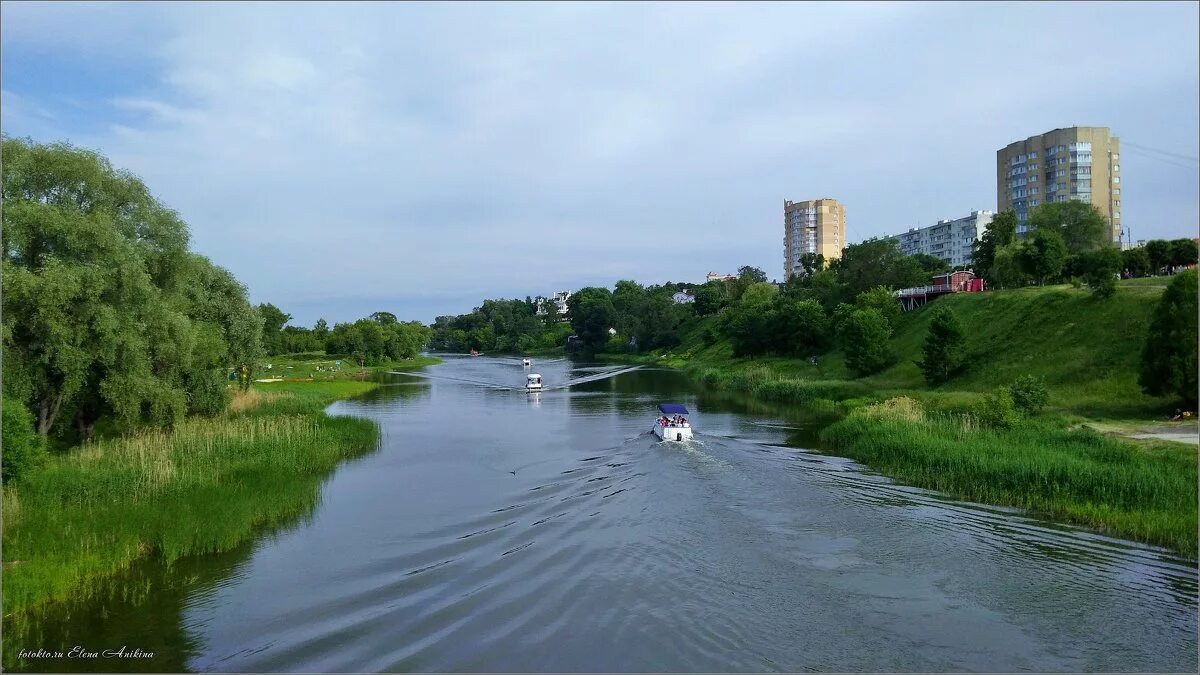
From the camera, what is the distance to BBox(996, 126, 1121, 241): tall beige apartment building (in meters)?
111

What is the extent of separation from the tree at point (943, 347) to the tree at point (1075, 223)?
40.0 metres

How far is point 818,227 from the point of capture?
7170 inches

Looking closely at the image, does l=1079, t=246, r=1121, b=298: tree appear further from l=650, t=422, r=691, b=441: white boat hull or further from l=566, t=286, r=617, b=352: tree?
l=566, t=286, r=617, b=352: tree

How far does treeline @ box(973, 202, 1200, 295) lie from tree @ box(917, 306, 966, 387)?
10600mm

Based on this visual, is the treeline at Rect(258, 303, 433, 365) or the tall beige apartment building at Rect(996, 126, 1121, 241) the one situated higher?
the tall beige apartment building at Rect(996, 126, 1121, 241)

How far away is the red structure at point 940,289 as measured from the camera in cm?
7562

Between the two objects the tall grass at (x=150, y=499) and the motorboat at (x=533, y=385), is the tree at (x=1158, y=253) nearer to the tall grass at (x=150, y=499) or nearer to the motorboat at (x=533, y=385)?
the motorboat at (x=533, y=385)

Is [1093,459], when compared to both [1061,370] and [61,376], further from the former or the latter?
[61,376]

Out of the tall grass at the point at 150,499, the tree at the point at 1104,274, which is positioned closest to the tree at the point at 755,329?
the tree at the point at 1104,274

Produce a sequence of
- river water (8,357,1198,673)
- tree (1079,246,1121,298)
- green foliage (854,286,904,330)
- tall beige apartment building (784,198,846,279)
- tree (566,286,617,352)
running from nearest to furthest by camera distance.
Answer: river water (8,357,1198,673) → tree (1079,246,1121,298) → green foliage (854,286,904,330) → tree (566,286,617,352) → tall beige apartment building (784,198,846,279)

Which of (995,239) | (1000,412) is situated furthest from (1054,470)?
(995,239)

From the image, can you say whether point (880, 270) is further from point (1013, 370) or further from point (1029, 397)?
point (1029, 397)

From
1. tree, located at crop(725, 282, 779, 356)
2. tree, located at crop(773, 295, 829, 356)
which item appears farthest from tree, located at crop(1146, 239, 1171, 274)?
tree, located at crop(725, 282, 779, 356)

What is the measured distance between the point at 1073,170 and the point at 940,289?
54985mm
